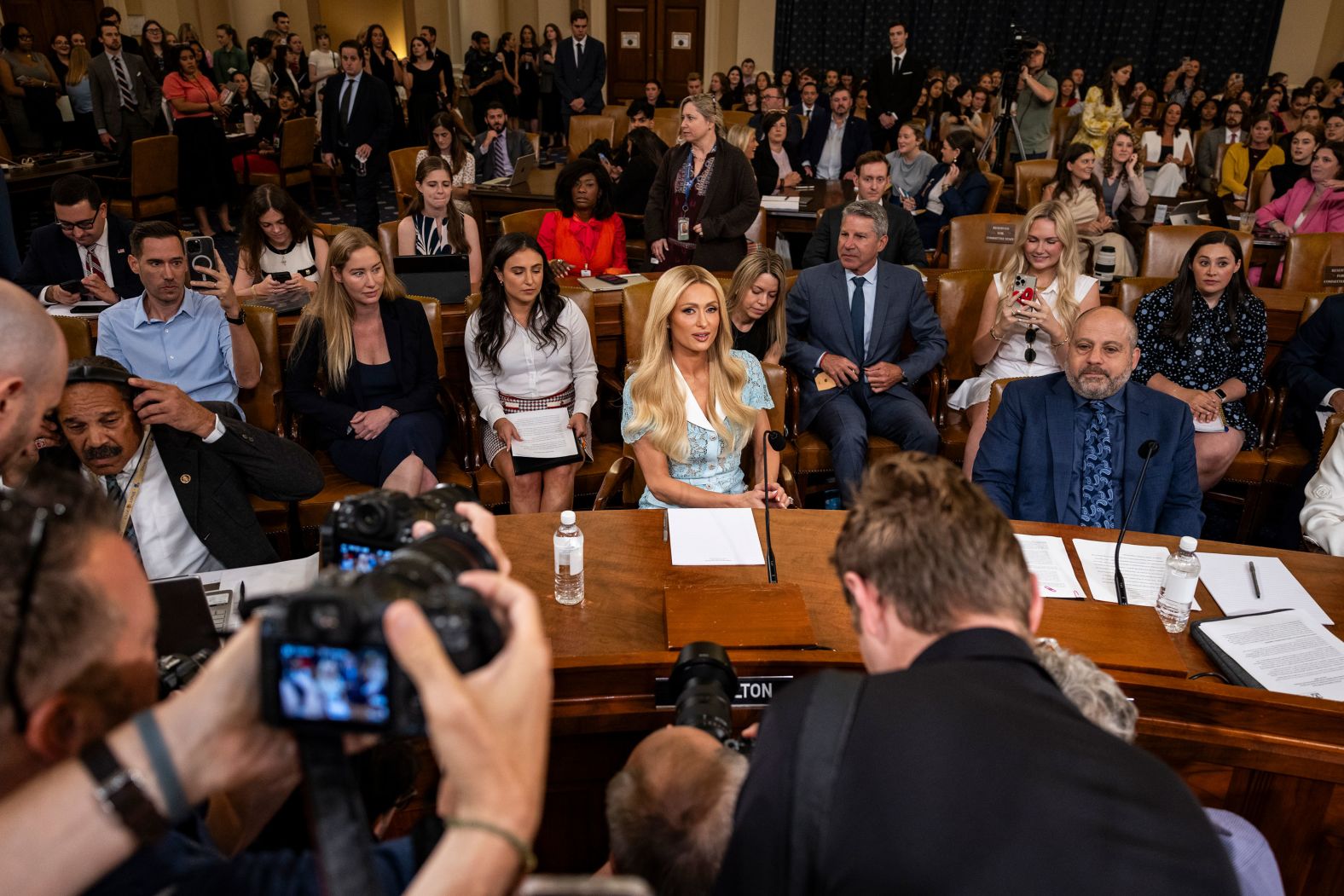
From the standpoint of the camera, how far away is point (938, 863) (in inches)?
35.8

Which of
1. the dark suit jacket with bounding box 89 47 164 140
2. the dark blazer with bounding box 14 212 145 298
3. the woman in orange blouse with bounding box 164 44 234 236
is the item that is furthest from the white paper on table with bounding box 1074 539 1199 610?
the dark suit jacket with bounding box 89 47 164 140

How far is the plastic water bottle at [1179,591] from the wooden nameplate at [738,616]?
77 centimetres

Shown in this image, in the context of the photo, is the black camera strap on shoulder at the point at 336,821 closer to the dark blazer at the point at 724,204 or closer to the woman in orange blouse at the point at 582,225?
the woman in orange blouse at the point at 582,225

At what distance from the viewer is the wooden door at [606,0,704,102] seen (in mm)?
13414

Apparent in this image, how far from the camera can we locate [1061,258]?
3.82 meters

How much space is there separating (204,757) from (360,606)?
0.19m

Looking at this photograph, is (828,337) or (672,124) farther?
(672,124)

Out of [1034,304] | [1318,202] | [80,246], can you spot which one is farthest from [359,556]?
[1318,202]

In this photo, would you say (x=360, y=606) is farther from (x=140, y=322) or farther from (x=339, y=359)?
(x=140, y=322)

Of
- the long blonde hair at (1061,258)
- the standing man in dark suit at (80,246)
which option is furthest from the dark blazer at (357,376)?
the long blonde hair at (1061,258)

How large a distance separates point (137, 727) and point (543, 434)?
2.49m

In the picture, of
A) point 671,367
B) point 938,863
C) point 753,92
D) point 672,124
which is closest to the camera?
point 938,863

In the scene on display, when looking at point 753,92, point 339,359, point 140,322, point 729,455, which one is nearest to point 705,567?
point 729,455

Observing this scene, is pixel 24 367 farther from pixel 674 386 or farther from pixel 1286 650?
pixel 1286 650
